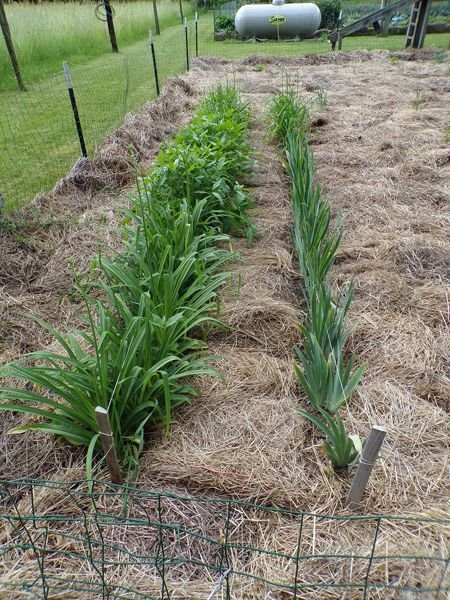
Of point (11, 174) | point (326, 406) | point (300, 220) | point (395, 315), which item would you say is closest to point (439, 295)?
point (395, 315)

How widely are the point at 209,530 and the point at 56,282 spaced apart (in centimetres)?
196

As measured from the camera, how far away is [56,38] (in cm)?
1129

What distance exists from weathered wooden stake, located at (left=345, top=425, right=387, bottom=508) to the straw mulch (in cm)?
7

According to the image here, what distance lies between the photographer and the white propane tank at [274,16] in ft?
55.9

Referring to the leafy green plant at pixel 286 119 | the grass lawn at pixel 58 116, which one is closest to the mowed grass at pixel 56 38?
the grass lawn at pixel 58 116

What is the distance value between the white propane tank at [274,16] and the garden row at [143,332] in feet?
54.4

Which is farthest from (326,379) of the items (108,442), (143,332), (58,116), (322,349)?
(58,116)

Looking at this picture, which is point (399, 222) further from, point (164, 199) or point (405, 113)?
point (405, 113)

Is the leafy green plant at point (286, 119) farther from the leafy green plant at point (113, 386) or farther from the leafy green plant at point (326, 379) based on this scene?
the leafy green plant at point (113, 386)

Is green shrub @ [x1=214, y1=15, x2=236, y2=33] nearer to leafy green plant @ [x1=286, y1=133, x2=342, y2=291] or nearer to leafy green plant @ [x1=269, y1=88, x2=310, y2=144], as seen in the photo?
leafy green plant @ [x1=269, y1=88, x2=310, y2=144]

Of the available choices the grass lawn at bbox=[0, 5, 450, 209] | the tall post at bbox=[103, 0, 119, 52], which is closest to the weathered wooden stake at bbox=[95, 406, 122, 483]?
the grass lawn at bbox=[0, 5, 450, 209]

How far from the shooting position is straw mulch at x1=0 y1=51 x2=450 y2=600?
4.59 feet

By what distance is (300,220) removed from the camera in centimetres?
293

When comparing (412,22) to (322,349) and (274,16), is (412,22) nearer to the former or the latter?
(274,16)
